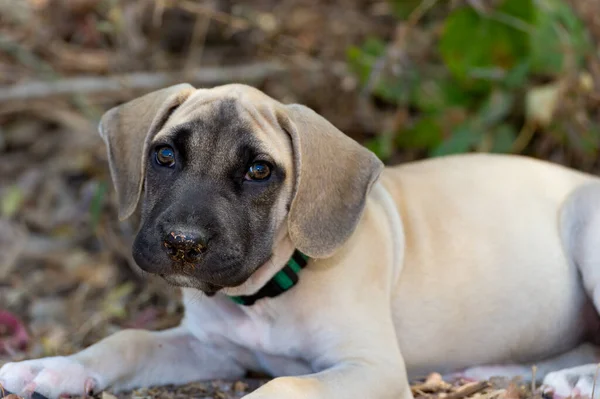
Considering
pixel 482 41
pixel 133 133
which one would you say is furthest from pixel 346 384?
pixel 482 41

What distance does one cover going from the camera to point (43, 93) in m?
8.07

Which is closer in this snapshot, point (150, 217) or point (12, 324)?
point (150, 217)

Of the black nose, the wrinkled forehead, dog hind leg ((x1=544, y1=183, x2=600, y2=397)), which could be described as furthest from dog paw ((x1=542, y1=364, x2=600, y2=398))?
the black nose

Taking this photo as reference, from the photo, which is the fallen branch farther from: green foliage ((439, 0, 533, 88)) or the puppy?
the puppy

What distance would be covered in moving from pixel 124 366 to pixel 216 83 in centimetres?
424

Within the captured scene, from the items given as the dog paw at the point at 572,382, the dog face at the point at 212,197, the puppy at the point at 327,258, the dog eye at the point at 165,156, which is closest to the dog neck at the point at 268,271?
the puppy at the point at 327,258

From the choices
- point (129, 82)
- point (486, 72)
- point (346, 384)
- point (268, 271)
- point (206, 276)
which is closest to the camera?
point (206, 276)

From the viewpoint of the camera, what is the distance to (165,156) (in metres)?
4.32

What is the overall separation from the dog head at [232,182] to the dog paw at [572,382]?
1.37 m

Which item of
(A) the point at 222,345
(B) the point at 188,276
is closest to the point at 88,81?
(A) the point at 222,345

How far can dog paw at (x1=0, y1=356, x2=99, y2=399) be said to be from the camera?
4309 mm

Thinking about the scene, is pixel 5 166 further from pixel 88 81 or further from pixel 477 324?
pixel 477 324

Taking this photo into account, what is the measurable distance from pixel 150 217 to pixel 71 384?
98 centimetres

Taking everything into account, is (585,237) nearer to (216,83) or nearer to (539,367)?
(539,367)
